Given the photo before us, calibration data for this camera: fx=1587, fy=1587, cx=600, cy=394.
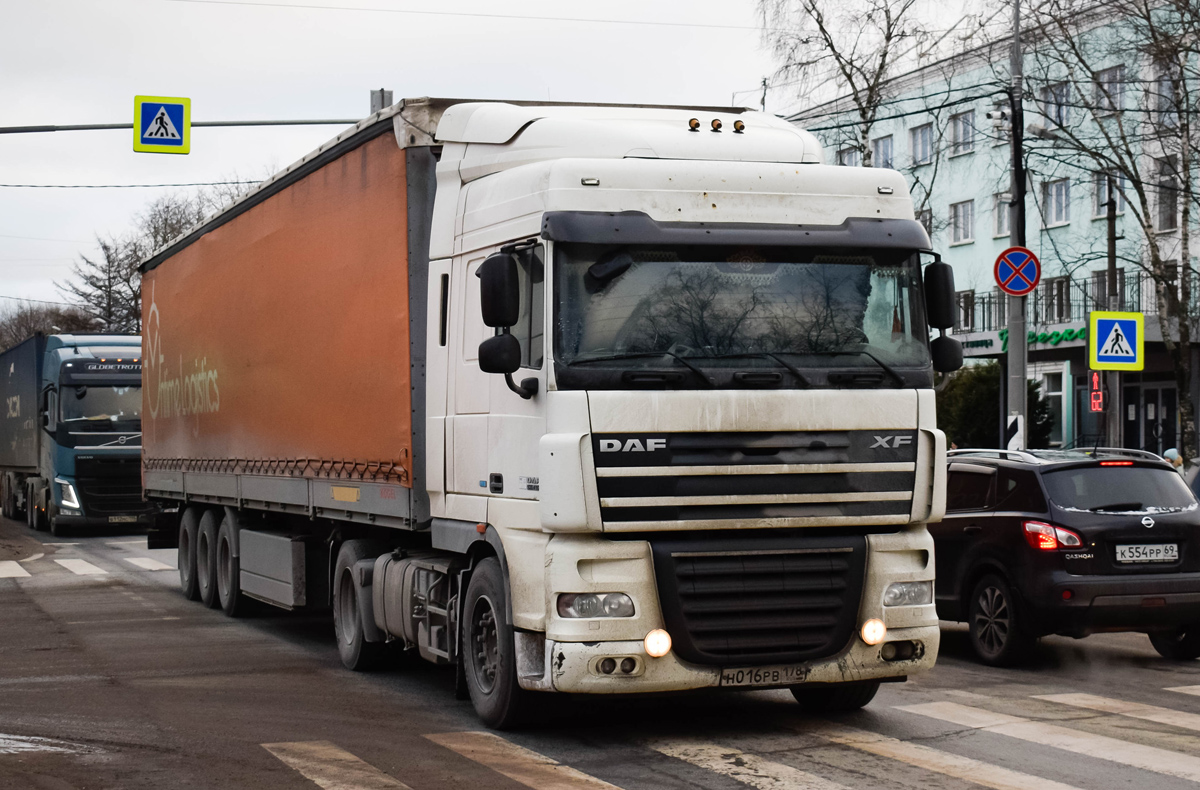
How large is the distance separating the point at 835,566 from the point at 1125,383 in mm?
38375

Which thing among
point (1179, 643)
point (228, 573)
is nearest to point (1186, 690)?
point (1179, 643)

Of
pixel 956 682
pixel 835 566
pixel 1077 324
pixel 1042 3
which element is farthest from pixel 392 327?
pixel 1077 324

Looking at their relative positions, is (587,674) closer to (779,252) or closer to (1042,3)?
(779,252)

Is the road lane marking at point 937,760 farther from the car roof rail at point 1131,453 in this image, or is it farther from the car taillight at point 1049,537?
the car roof rail at point 1131,453

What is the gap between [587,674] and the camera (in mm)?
7855

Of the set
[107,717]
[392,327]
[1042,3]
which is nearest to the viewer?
[107,717]

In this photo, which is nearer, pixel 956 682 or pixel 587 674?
pixel 587 674

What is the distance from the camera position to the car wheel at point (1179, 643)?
11641 millimetres

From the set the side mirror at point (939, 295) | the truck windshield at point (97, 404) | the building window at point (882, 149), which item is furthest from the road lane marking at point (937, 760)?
the building window at point (882, 149)

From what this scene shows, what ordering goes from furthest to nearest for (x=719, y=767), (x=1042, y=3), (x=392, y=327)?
(x=1042, y=3) < (x=392, y=327) < (x=719, y=767)

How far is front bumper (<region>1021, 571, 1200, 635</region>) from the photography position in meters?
10.8

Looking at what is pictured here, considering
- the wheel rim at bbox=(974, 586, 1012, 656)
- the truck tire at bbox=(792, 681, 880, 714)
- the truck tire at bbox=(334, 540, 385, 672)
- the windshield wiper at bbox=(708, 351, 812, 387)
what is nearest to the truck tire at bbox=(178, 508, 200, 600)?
the truck tire at bbox=(334, 540, 385, 672)

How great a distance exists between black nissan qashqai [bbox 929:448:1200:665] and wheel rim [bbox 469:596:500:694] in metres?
4.17

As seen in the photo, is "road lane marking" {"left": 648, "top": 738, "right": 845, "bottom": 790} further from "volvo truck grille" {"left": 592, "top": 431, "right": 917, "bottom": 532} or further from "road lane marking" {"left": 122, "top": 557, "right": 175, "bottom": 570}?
"road lane marking" {"left": 122, "top": 557, "right": 175, "bottom": 570}
